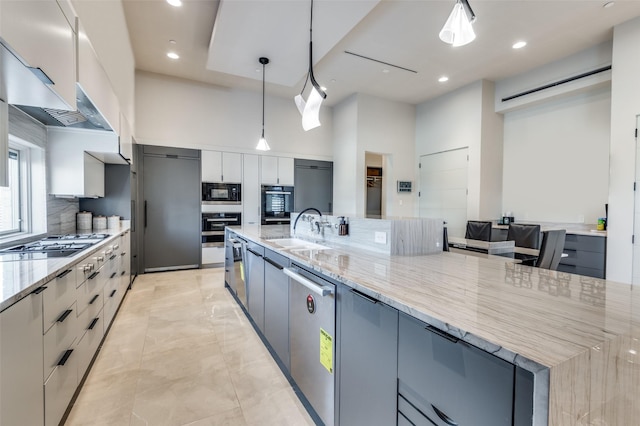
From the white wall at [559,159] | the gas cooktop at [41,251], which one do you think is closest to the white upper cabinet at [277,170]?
the gas cooktop at [41,251]

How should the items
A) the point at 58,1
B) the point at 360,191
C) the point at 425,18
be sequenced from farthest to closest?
the point at 360,191 → the point at 425,18 → the point at 58,1

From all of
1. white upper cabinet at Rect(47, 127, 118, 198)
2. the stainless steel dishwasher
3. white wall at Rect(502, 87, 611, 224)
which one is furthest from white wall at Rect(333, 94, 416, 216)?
the stainless steel dishwasher

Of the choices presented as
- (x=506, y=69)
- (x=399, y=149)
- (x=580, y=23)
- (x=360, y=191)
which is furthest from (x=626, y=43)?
(x=360, y=191)

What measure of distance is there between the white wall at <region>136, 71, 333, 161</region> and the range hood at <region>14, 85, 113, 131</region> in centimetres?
219

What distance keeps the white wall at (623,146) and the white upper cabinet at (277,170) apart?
484 cm

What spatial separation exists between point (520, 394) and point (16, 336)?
1.66m

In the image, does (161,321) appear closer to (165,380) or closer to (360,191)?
(165,380)

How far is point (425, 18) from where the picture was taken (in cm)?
338

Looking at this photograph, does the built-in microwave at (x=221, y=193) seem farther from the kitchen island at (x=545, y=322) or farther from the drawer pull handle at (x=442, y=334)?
the drawer pull handle at (x=442, y=334)

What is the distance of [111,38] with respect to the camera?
9.14 ft

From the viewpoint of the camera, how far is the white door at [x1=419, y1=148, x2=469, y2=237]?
539cm

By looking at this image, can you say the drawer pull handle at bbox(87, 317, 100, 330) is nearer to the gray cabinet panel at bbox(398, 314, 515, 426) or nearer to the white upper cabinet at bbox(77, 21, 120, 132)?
the white upper cabinet at bbox(77, 21, 120, 132)

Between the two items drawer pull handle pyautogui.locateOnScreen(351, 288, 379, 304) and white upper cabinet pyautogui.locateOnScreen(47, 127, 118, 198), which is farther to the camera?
white upper cabinet pyautogui.locateOnScreen(47, 127, 118, 198)

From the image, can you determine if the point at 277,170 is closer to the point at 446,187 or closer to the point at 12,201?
the point at 446,187
